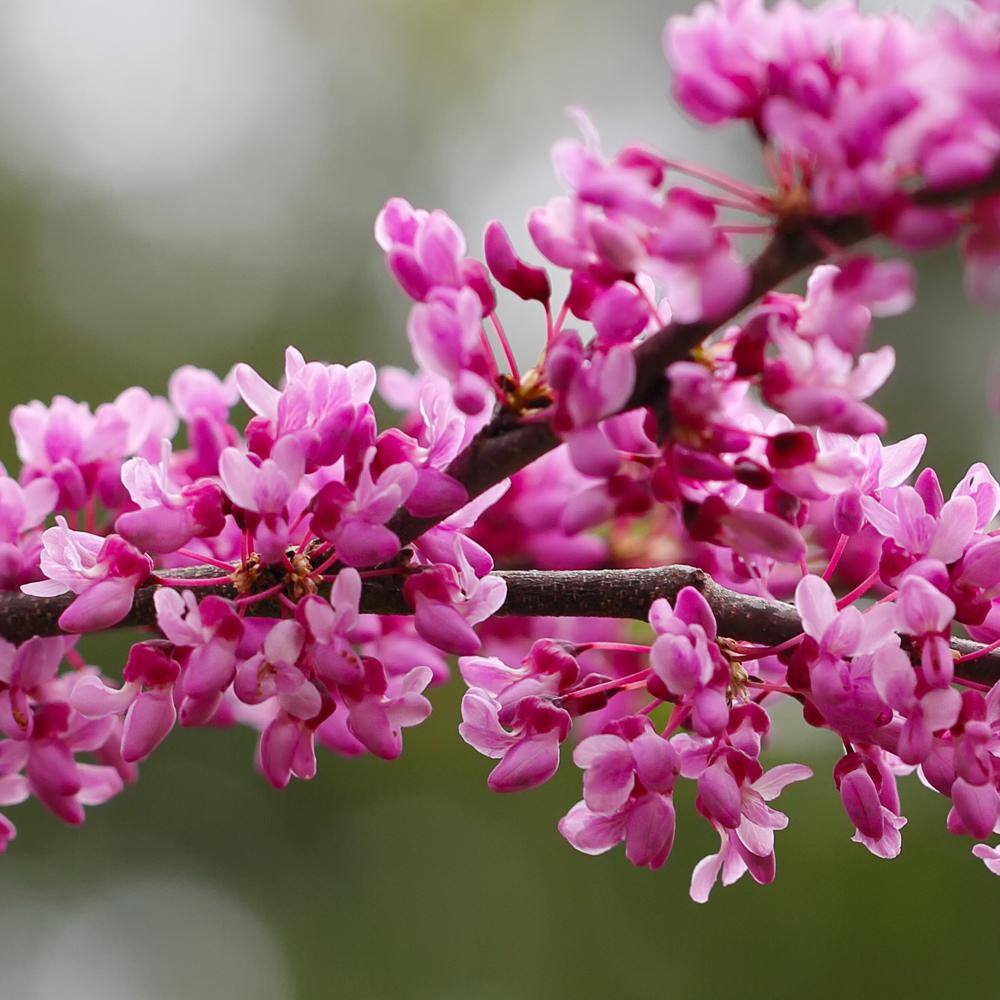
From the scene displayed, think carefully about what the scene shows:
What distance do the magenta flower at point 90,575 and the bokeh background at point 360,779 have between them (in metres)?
4.15

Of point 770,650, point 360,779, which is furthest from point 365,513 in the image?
point 360,779

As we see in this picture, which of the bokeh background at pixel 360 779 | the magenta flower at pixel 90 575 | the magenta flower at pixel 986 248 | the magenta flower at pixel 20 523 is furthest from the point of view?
the bokeh background at pixel 360 779

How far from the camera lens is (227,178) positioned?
9.57 metres

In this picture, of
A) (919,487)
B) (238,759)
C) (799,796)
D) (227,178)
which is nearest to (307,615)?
(919,487)

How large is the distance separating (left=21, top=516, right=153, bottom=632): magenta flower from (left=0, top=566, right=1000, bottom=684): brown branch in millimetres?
52

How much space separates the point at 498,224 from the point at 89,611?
1.78ft

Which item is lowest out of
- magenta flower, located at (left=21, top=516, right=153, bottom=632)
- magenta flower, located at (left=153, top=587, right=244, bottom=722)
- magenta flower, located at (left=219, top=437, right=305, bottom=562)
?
magenta flower, located at (left=153, top=587, right=244, bottom=722)

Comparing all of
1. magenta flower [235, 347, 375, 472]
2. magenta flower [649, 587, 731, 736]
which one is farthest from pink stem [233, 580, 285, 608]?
magenta flower [649, 587, 731, 736]

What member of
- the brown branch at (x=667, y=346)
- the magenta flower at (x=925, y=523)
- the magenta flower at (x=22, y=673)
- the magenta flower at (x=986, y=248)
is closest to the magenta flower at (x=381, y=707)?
the brown branch at (x=667, y=346)

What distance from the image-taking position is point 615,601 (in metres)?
1.26

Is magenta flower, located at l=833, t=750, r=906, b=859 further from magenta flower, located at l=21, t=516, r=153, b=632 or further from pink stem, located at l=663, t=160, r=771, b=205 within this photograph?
magenta flower, located at l=21, t=516, r=153, b=632

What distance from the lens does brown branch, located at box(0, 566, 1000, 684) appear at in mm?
1252

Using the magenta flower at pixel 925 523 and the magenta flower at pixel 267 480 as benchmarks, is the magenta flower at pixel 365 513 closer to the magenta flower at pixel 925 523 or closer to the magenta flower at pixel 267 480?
the magenta flower at pixel 267 480

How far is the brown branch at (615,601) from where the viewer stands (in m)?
1.25
